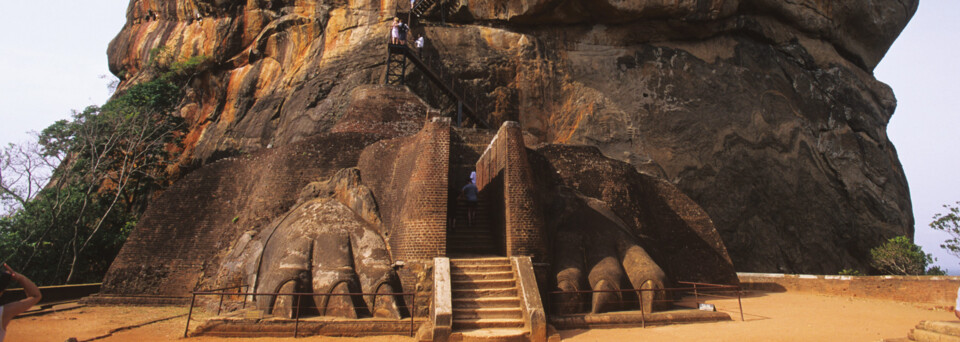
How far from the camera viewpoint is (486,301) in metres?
8.31

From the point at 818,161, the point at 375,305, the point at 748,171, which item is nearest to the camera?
the point at 375,305

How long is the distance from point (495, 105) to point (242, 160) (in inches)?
503

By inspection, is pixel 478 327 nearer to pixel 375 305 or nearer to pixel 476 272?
pixel 476 272

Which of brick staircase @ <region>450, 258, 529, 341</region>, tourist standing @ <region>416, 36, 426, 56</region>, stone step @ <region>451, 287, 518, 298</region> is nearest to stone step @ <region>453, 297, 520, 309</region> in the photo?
brick staircase @ <region>450, 258, 529, 341</region>

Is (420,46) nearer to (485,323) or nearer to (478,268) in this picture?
(478,268)

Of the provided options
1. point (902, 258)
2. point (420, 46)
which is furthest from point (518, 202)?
point (902, 258)

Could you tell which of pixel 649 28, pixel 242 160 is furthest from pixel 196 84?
pixel 649 28

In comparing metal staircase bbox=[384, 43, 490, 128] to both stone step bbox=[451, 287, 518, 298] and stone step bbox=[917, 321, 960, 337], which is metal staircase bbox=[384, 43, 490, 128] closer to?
stone step bbox=[451, 287, 518, 298]

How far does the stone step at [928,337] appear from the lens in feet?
19.6

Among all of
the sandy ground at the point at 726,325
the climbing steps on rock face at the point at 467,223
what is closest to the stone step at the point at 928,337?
the sandy ground at the point at 726,325

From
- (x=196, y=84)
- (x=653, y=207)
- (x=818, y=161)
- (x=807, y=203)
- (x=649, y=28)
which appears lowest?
(x=653, y=207)

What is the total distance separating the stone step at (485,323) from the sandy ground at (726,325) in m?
0.81

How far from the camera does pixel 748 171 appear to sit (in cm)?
2395

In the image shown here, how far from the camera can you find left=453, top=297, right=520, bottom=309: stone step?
822 cm
